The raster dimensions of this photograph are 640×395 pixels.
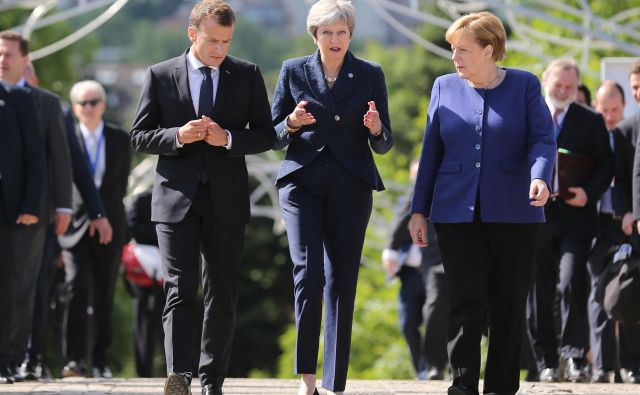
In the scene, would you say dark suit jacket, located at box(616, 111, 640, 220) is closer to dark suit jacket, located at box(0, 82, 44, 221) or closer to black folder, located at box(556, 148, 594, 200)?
black folder, located at box(556, 148, 594, 200)

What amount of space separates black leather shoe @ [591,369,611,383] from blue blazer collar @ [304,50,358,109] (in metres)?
4.00

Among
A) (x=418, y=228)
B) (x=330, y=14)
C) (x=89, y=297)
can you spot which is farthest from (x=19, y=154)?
(x=418, y=228)

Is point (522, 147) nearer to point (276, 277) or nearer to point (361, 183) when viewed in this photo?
point (361, 183)

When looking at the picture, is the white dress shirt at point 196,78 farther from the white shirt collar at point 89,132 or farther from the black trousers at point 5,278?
the white shirt collar at point 89,132

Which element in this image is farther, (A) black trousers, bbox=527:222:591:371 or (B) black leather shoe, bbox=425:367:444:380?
(B) black leather shoe, bbox=425:367:444:380

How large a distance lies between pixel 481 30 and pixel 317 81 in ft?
3.65

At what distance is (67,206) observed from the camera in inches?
472

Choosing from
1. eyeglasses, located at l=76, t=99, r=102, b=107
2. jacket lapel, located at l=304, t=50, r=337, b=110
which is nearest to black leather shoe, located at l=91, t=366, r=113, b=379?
eyeglasses, located at l=76, t=99, r=102, b=107

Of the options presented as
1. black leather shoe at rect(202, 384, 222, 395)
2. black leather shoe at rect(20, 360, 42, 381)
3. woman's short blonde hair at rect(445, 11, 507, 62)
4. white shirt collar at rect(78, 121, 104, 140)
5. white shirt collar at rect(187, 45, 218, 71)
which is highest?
woman's short blonde hair at rect(445, 11, 507, 62)

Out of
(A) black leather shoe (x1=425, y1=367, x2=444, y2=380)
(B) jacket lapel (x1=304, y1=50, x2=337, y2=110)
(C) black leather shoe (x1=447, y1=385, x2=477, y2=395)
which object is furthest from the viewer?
(A) black leather shoe (x1=425, y1=367, x2=444, y2=380)

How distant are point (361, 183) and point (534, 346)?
3.23m

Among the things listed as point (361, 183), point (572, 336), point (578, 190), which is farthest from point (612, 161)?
point (361, 183)

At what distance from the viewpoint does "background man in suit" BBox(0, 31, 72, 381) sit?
1190 centimetres

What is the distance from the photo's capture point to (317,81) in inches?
394
